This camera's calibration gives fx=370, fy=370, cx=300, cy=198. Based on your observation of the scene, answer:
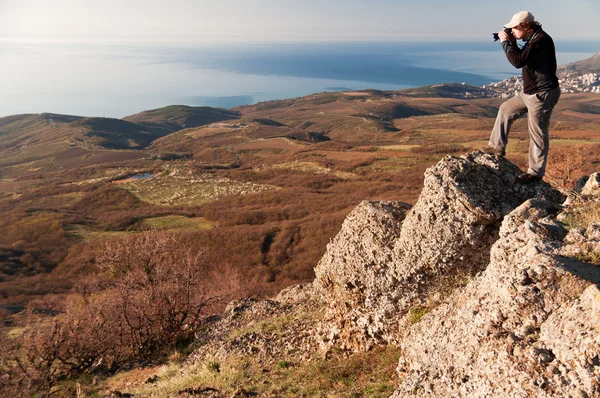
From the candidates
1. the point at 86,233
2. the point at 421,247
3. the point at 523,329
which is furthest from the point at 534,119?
the point at 86,233

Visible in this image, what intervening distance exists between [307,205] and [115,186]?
234 ft

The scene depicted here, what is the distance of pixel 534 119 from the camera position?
962 cm

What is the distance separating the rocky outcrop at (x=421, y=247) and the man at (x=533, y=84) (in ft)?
2.53

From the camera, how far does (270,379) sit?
11.6 metres

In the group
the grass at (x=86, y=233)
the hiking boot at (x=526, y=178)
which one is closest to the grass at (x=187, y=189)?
the grass at (x=86, y=233)

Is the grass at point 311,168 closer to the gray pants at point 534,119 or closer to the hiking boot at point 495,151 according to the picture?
the hiking boot at point 495,151

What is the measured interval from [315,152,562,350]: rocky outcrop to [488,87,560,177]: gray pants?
637 mm

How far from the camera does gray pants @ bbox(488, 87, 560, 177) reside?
940cm

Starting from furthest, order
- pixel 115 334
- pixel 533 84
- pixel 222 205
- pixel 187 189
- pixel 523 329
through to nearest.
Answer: pixel 187 189
pixel 222 205
pixel 115 334
pixel 533 84
pixel 523 329

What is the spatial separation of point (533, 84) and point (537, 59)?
670 mm

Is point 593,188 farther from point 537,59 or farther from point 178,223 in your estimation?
point 178,223

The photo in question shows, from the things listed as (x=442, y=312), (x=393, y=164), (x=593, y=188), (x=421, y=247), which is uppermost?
(x=593, y=188)

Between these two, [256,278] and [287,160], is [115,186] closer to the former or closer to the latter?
[287,160]

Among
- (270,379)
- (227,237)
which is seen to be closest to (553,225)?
(270,379)
